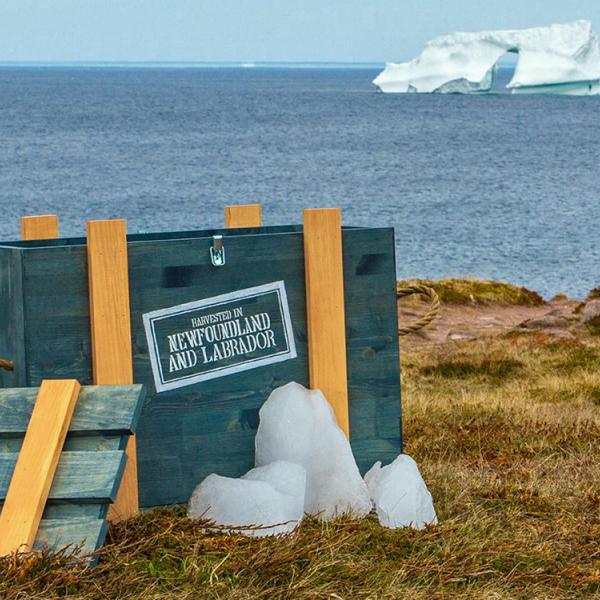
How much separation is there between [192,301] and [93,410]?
63 cm

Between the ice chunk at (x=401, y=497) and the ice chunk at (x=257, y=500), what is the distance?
1.14 feet

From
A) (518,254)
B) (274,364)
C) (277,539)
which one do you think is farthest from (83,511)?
(518,254)

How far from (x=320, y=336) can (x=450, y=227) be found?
35.2m

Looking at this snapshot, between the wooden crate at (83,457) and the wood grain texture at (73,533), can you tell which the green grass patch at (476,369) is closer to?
the wooden crate at (83,457)

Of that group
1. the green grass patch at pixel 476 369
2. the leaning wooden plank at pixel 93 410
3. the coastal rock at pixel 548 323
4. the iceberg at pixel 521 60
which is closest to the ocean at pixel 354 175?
the iceberg at pixel 521 60

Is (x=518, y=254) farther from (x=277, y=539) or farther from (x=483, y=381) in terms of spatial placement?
(x=277, y=539)

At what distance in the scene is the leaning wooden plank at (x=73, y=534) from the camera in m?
3.52

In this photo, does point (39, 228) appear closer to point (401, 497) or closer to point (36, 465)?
point (36, 465)

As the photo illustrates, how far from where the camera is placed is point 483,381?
9711 mm

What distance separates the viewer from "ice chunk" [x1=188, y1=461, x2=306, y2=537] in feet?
13.3

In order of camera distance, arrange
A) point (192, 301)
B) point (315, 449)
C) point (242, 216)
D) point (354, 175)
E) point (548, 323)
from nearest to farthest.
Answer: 1. point (192, 301)
2. point (315, 449)
3. point (242, 216)
4. point (548, 323)
5. point (354, 175)

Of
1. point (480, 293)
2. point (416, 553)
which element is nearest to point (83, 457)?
point (416, 553)

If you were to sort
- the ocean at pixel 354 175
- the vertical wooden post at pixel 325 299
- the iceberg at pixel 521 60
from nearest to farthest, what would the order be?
1. the vertical wooden post at pixel 325 299
2. the ocean at pixel 354 175
3. the iceberg at pixel 521 60

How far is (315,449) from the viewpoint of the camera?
4.36 m
